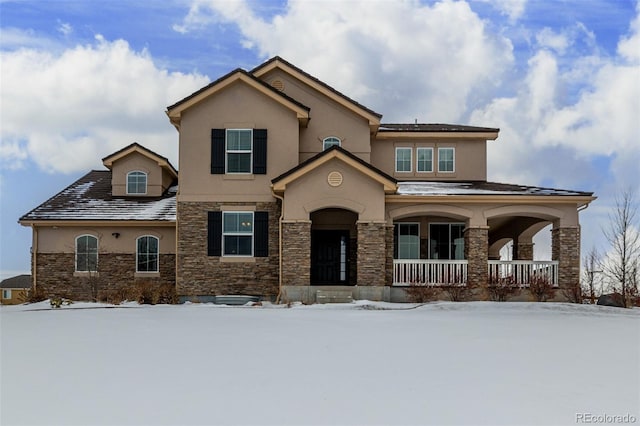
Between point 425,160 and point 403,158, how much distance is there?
2.91ft

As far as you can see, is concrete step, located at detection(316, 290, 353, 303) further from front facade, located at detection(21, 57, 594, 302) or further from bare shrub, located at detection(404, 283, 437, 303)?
bare shrub, located at detection(404, 283, 437, 303)

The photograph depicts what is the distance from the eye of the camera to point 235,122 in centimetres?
2338

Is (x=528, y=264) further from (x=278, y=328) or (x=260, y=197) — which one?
(x=278, y=328)

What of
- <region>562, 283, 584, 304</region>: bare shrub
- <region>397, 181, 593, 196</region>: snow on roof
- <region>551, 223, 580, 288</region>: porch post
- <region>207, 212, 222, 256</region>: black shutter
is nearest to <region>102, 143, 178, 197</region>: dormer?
<region>207, 212, 222, 256</region>: black shutter

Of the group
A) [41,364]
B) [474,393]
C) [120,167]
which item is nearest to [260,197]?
[120,167]

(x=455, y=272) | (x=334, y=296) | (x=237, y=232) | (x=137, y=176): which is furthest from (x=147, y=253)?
(x=455, y=272)

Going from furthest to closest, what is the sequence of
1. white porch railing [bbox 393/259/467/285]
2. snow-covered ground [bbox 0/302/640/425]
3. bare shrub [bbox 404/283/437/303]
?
white porch railing [bbox 393/259/467/285], bare shrub [bbox 404/283/437/303], snow-covered ground [bbox 0/302/640/425]

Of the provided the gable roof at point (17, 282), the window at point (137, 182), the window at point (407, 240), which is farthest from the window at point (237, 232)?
the gable roof at point (17, 282)

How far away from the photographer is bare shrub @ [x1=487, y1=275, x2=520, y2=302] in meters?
21.7

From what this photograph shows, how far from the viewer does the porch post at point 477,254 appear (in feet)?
72.7

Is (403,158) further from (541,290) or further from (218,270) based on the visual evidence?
(218,270)

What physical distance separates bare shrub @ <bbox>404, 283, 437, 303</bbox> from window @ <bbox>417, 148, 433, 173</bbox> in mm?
5875

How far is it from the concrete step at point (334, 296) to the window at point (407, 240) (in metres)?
4.27

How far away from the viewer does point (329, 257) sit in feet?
80.3
